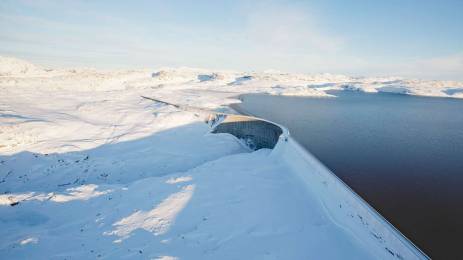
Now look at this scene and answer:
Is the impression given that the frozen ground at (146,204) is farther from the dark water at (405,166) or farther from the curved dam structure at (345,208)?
the dark water at (405,166)

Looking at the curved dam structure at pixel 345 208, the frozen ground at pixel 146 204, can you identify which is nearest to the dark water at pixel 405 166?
the curved dam structure at pixel 345 208

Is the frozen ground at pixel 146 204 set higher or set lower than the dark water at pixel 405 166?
higher

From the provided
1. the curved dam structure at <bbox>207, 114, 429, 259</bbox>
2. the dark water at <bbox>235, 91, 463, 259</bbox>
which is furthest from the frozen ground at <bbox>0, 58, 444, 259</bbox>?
the dark water at <bbox>235, 91, 463, 259</bbox>

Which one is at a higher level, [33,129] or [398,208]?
[33,129]

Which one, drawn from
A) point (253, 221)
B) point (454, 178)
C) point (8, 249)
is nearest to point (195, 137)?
point (253, 221)

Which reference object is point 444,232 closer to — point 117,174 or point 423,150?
point 423,150

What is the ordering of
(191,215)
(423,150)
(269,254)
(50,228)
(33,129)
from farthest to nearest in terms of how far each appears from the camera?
1. (423,150)
2. (33,129)
3. (191,215)
4. (50,228)
5. (269,254)

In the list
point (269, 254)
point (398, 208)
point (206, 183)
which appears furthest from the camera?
point (398, 208)

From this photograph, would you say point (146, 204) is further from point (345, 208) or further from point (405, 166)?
point (405, 166)

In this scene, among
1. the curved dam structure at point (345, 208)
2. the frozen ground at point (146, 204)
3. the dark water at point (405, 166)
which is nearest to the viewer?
the frozen ground at point (146, 204)
